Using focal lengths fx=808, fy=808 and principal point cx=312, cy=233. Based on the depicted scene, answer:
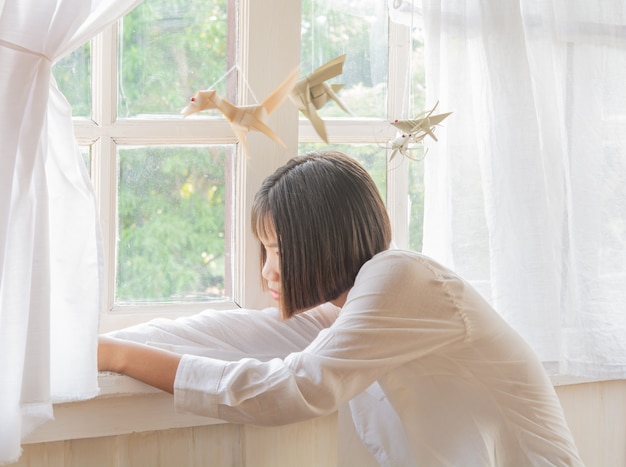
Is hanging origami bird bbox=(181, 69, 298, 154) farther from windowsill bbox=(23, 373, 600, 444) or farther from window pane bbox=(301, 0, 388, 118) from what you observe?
windowsill bbox=(23, 373, 600, 444)

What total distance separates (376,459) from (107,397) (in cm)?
48

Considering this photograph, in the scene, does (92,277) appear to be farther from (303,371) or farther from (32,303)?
Answer: (303,371)

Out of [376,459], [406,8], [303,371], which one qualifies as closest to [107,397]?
[303,371]

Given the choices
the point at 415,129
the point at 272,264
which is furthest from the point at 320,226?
the point at 415,129

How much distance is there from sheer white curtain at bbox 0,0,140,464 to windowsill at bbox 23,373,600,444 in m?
0.13

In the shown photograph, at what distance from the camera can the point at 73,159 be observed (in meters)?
1.21

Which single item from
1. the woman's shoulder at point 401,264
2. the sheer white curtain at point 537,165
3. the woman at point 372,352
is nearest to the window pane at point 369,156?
the sheer white curtain at point 537,165

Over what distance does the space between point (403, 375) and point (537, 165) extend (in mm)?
545

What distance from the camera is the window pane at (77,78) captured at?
1.51 m

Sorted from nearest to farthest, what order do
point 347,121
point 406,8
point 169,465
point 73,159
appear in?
point 73,159 < point 169,465 < point 406,8 < point 347,121

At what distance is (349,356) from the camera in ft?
3.95

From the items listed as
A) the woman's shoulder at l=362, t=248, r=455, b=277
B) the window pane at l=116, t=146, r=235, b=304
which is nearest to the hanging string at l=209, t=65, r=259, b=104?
the window pane at l=116, t=146, r=235, b=304

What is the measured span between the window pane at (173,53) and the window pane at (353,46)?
0.59ft

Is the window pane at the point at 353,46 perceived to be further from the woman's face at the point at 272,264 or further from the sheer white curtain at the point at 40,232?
the sheer white curtain at the point at 40,232
